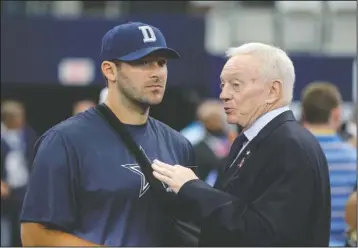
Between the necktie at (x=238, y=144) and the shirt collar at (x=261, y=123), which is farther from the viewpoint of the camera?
the necktie at (x=238, y=144)

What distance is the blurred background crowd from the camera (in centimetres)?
1018

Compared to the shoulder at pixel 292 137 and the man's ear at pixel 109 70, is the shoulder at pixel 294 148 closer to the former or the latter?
the shoulder at pixel 292 137

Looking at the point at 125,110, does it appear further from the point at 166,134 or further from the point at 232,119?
the point at 232,119

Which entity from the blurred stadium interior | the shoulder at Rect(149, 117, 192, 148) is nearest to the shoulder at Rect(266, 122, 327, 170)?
the shoulder at Rect(149, 117, 192, 148)

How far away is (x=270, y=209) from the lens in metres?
3.63

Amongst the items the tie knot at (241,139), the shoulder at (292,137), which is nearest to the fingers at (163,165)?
the tie knot at (241,139)

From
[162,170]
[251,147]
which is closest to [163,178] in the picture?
[162,170]

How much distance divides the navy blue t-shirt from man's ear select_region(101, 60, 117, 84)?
6.5 inches

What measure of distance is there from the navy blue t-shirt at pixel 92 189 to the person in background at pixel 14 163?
5.07 meters

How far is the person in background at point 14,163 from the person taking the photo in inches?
378

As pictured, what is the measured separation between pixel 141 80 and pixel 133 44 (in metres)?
0.16

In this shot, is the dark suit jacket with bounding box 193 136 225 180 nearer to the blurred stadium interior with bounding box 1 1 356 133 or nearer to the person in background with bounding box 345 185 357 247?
the person in background with bounding box 345 185 357 247

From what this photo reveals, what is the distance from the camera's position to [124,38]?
4145 millimetres

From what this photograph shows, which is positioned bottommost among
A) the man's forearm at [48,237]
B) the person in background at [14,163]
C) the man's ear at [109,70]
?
the person in background at [14,163]
